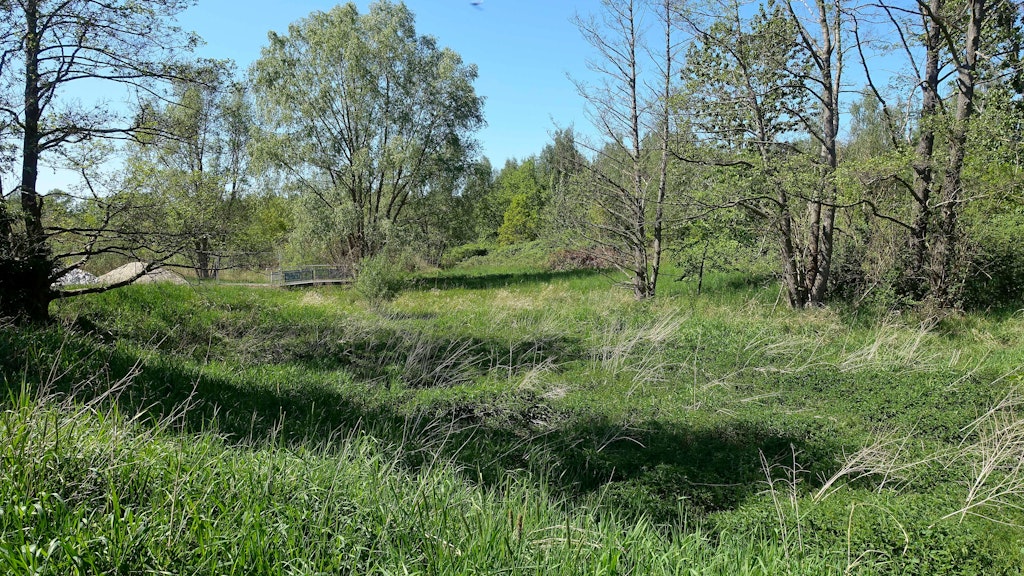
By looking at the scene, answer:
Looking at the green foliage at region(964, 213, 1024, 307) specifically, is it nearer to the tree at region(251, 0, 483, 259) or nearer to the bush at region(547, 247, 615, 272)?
the bush at region(547, 247, 615, 272)

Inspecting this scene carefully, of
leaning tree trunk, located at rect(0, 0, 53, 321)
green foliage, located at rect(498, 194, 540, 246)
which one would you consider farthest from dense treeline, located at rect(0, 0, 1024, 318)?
green foliage, located at rect(498, 194, 540, 246)

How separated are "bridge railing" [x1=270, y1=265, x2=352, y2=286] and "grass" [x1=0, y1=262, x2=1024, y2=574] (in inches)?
500

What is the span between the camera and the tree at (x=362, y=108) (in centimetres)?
2592

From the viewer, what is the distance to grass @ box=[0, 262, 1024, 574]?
2.64m

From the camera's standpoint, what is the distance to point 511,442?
600 cm

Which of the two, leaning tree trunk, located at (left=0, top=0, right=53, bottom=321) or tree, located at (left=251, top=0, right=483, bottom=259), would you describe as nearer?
leaning tree trunk, located at (left=0, top=0, right=53, bottom=321)

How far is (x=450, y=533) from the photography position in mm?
2732

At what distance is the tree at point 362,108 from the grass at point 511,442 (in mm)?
14084

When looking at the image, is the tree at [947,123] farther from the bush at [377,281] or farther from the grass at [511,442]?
the bush at [377,281]

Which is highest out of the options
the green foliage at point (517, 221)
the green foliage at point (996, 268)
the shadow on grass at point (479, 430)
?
the green foliage at point (517, 221)

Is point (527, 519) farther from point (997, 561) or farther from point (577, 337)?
point (577, 337)

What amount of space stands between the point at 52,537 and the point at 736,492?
188 inches

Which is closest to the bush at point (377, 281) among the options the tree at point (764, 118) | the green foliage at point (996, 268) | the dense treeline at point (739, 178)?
the dense treeline at point (739, 178)

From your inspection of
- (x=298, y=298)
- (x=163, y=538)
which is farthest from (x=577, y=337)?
(x=298, y=298)
